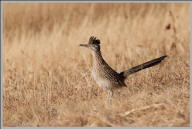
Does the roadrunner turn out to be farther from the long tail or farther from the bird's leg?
the long tail

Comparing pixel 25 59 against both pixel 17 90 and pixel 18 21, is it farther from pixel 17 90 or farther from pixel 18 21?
pixel 17 90

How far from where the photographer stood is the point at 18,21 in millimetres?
15352

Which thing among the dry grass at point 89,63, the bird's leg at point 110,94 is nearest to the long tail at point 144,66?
the dry grass at point 89,63

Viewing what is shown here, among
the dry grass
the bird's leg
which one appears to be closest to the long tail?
the dry grass

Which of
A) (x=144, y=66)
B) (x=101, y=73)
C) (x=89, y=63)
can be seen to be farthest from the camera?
(x=89, y=63)

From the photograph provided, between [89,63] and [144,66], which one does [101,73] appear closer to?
[144,66]

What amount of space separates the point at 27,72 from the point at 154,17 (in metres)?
4.54

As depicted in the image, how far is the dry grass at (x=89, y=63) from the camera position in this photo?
20.5ft

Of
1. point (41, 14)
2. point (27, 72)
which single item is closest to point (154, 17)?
point (41, 14)

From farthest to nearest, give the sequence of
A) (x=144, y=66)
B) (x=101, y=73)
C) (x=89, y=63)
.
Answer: (x=89, y=63) → (x=144, y=66) → (x=101, y=73)

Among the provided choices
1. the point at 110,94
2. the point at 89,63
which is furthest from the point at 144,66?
the point at 89,63

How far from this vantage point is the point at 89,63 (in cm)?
1132

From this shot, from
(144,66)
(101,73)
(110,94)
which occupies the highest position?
(144,66)

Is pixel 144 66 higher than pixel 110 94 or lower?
higher
